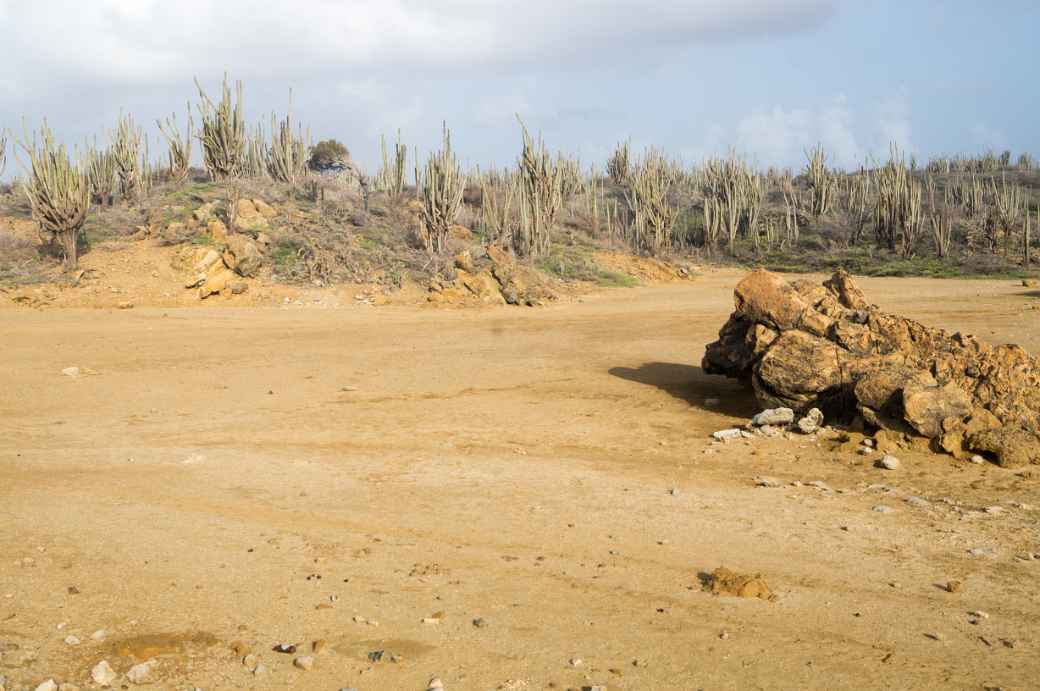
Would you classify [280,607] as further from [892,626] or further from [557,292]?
[557,292]

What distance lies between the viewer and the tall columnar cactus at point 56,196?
18.1m

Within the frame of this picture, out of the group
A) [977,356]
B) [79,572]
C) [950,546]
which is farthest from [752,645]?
[977,356]

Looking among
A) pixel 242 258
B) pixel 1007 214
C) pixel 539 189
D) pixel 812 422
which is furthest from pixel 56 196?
pixel 1007 214

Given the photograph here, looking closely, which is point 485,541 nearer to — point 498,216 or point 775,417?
point 775,417

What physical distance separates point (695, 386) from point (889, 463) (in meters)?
3.57

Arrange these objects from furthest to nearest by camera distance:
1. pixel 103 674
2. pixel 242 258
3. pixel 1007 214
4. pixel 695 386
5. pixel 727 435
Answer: pixel 1007 214 < pixel 242 258 < pixel 695 386 < pixel 727 435 < pixel 103 674

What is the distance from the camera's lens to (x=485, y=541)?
5.21 m

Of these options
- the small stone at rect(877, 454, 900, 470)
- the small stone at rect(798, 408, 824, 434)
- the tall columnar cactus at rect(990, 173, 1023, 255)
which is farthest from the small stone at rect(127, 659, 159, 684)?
the tall columnar cactus at rect(990, 173, 1023, 255)

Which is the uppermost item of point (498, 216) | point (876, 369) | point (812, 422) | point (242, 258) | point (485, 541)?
point (498, 216)

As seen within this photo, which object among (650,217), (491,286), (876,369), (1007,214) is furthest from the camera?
(650,217)

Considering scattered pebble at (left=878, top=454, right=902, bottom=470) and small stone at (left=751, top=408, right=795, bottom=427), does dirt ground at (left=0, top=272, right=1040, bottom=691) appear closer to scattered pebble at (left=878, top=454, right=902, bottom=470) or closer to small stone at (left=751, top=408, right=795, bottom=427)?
scattered pebble at (left=878, top=454, right=902, bottom=470)

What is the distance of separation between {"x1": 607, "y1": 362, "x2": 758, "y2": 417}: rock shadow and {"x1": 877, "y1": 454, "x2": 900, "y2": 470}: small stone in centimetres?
198

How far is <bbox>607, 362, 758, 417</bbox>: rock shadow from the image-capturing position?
30.2ft

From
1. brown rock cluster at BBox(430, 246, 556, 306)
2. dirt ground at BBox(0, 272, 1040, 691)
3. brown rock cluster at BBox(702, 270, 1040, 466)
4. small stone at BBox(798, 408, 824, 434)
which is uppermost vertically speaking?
brown rock cluster at BBox(430, 246, 556, 306)
